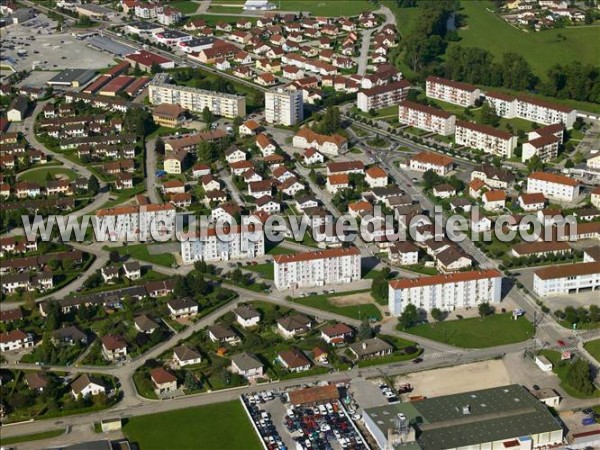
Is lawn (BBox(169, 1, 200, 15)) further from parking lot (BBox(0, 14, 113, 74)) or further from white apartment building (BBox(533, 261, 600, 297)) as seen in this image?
white apartment building (BBox(533, 261, 600, 297))

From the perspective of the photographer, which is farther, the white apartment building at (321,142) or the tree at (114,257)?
the white apartment building at (321,142)

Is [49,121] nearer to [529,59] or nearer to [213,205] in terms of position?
[213,205]

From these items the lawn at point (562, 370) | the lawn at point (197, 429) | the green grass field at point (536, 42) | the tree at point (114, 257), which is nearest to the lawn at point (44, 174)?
the tree at point (114, 257)

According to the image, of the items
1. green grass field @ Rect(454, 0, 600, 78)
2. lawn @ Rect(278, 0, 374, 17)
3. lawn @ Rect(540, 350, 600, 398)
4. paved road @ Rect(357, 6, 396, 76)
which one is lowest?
lawn @ Rect(540, 350, 600, 398)

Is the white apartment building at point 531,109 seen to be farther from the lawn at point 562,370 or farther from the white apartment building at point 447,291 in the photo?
the lawn at point 562,370

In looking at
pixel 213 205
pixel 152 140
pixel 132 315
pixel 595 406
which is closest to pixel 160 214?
pixel 213 205

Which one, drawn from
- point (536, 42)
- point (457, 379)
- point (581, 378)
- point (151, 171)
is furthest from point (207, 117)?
point (581, 378)

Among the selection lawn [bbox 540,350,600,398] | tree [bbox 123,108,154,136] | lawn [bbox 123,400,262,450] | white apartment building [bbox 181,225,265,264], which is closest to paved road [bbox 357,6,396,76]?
tree [bbox 123,108,154,136]
